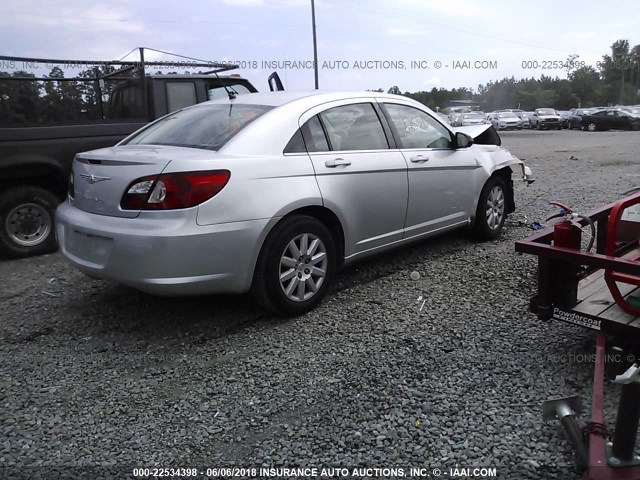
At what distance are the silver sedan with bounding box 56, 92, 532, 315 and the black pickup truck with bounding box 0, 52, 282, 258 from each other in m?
1.29

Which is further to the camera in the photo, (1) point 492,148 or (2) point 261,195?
(1) point 492,148

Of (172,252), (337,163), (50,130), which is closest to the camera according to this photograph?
(172,252)

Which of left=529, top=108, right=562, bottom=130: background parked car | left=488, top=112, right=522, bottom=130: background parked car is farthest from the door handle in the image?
left=529, top=108, right=562, bottom=130: background parked car

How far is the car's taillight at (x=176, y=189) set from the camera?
→ 3371 millimetres

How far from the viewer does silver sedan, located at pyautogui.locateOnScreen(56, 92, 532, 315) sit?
339 cm

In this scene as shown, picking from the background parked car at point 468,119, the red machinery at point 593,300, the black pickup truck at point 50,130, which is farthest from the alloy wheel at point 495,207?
the background parked car at point 468,119

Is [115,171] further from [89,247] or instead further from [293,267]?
[293,267]

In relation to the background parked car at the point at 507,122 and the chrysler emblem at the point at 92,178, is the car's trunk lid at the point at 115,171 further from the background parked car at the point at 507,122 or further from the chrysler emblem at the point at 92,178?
the background parked car at the point at 507,122

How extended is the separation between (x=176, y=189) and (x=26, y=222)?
3218 mm

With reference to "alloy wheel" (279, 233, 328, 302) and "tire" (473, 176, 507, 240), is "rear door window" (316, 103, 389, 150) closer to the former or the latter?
"alloy wheel" (279, 233, 328, 302)

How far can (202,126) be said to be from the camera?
13.6 feet

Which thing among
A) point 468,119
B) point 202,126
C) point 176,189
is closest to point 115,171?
point 176,189

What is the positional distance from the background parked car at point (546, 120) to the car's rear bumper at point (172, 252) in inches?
1410

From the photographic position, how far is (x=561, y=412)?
248cm
